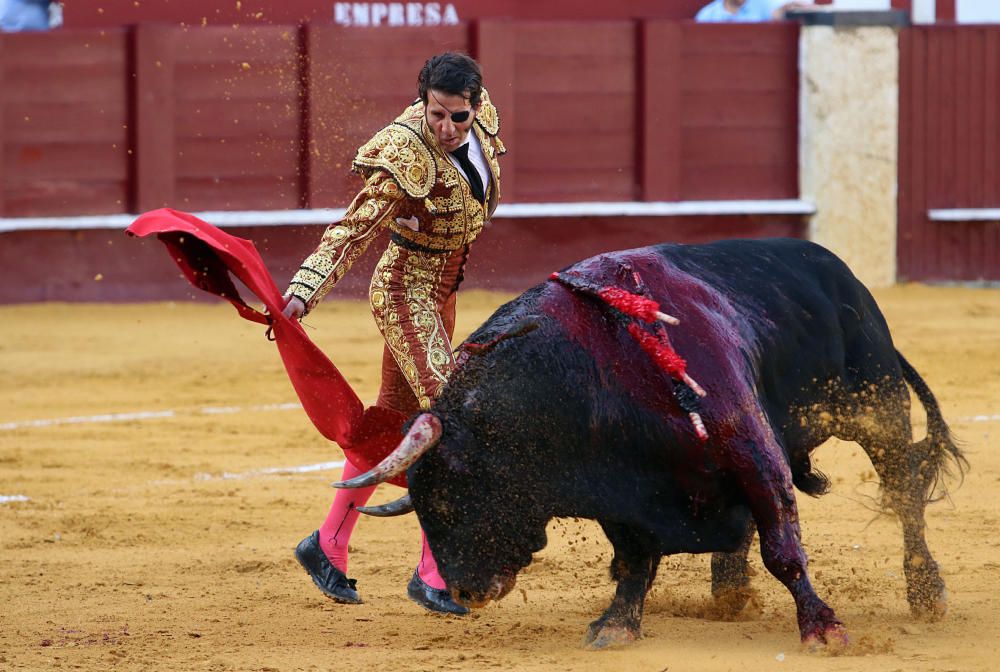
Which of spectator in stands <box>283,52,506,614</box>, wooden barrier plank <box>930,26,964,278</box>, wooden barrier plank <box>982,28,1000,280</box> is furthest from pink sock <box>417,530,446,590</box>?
wooden barrier plank <box>982,28,1000,280</box>

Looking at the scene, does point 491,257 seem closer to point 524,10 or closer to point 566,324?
point 524,10

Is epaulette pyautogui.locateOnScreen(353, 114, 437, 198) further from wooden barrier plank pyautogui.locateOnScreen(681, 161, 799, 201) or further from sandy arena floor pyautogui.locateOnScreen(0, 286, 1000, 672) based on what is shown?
wooden barrier plank pyautogui.locateOnScreen(681, 161, 799, 201)

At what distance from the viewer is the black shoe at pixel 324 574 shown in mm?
3570

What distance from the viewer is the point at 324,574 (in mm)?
3600

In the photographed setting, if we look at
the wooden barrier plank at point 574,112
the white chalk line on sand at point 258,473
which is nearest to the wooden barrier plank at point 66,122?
the wooden barrier plank at point 574,112

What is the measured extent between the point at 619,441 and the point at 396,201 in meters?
0.68

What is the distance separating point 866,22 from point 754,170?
1.03 meters

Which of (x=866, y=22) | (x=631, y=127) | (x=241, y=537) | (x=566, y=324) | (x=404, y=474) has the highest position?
(x=866, y=22)

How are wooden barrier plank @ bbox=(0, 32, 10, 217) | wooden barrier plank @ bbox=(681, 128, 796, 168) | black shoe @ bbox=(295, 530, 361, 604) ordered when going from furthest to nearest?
wooden barrier plank @ bbox=(681, 128, 796, 168), wooden barrier plank @ bbox=(0, 32, 10, 217), black shoe @ bbox=(295, 530, 361, 604)

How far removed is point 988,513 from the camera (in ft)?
14.2

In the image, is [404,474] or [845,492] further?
[845,492]

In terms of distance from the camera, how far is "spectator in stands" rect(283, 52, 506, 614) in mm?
3234

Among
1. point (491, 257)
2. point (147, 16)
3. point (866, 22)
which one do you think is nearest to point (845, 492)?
point (491, 257)

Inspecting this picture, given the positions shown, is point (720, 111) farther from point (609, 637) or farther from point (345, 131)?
point (609, 637)
